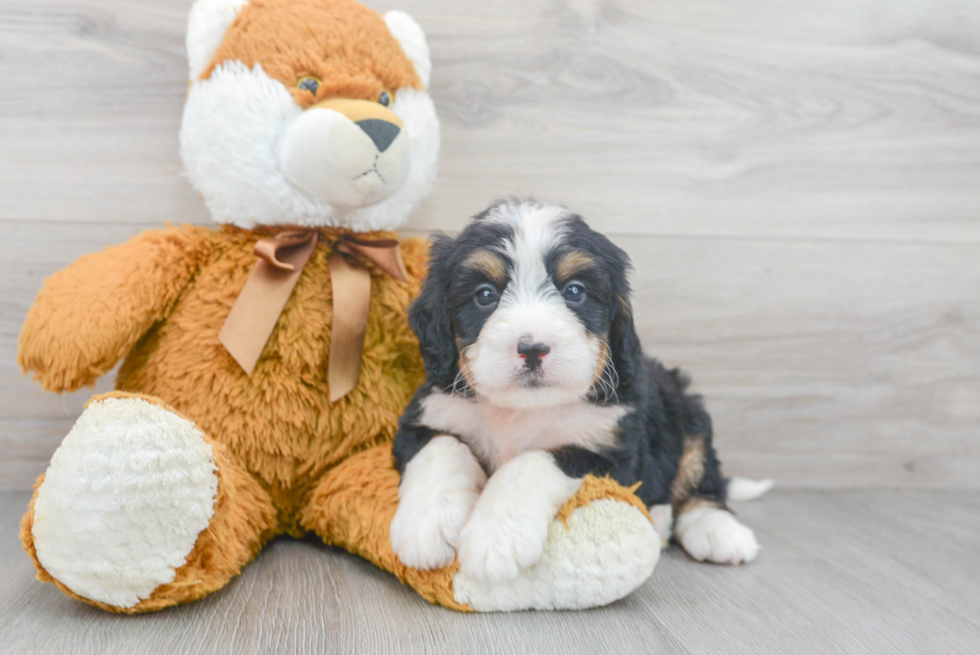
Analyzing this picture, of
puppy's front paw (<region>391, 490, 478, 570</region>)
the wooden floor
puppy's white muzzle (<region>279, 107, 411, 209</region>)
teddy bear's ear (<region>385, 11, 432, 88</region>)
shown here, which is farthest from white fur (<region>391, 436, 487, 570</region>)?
teddy bear's ear (<region>385, 11, 432, 88</region>)

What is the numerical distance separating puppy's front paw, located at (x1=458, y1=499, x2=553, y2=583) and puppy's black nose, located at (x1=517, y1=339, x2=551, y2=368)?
Answer: 27cm

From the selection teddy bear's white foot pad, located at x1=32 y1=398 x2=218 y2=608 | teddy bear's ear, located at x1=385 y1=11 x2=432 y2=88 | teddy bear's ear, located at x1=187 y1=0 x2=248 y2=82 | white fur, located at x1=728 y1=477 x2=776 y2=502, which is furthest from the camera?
white fur, located at x1=728 y1=477 x2=776 y2=502

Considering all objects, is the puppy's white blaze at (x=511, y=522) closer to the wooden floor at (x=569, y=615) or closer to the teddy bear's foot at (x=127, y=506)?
the wooden floor at (x=569, y=615)

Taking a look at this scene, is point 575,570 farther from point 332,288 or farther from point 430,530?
point 332,288

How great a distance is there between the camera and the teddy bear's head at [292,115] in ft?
5.27

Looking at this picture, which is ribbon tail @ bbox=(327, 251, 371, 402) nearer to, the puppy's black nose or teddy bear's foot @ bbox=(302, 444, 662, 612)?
teddy bear's foot @ bbox=(302, 444, 662, 612)

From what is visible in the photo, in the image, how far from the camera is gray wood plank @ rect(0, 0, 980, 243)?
2.06m

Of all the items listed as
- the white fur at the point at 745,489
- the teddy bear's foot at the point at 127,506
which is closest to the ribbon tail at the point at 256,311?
the teddy bear's foot at the point at 127,506

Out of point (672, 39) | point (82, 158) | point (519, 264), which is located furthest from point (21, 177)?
point (672, 39)

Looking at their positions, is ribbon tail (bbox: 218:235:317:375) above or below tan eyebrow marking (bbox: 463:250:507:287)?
below

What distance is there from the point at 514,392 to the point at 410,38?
1033 mm

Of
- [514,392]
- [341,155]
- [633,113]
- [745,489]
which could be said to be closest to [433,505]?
[514,392]

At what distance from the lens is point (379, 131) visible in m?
1.61

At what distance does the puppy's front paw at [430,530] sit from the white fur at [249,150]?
74 centimetres
